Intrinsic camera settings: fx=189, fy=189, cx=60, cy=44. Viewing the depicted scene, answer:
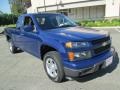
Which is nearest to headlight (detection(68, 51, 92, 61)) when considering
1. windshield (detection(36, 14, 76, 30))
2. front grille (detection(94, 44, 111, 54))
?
front grille (detection(94, 44, 111, 54))

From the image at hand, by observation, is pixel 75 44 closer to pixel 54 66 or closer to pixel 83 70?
pixel 83 70

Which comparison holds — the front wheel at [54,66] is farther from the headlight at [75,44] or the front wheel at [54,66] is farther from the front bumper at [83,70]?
the headlight at [75,44]

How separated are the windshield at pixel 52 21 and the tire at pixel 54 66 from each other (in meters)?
0.98

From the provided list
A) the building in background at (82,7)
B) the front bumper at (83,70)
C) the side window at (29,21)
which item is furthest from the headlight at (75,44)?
the building in background at (82,7)

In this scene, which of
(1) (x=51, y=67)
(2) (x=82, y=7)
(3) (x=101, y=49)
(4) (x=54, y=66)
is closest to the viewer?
(3) (x=101, y=49)

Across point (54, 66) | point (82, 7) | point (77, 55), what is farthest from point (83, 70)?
point (82, 7)

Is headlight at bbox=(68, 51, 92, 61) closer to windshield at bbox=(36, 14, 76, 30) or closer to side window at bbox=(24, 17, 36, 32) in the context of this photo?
windshield at bbox=(36, 14, 76, 30)

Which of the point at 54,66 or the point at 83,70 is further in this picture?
the point at 54,66

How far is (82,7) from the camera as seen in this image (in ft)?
85.5

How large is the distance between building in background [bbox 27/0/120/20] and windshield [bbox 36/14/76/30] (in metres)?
A: 17.2

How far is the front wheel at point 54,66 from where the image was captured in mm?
4473

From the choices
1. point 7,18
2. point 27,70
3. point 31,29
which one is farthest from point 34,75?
point 7,18

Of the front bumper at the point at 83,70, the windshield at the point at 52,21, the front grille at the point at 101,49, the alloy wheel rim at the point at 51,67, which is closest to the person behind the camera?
the front bumper at the point at 83,70

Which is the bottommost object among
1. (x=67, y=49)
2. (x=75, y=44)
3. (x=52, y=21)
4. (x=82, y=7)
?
(x=67, y=49)
